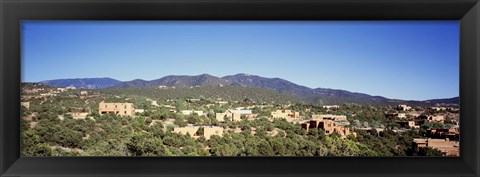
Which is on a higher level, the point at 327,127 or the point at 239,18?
the point at 239,18

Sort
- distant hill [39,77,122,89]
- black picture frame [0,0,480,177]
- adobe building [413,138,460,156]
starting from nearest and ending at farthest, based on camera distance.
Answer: black picture frame [0,0,480,177] → adobe building [413,138,460,156] → distant hill [39,77,122,89]

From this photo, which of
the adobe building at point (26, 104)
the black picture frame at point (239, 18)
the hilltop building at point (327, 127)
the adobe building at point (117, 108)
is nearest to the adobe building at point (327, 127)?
the hilltop building at point (327, 127)

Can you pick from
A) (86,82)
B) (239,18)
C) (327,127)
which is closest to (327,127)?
(327,127)

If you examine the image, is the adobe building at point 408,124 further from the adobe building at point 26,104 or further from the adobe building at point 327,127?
the adobe building at point 26,104

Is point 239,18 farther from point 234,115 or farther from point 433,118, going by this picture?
point 433,118

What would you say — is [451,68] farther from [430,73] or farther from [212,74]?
[212,74]

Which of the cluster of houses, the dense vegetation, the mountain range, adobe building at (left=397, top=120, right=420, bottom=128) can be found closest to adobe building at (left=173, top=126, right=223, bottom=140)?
the dense vegetation

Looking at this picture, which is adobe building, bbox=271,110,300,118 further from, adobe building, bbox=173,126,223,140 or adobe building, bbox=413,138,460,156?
adobe building, bbox=413,138,460,156
